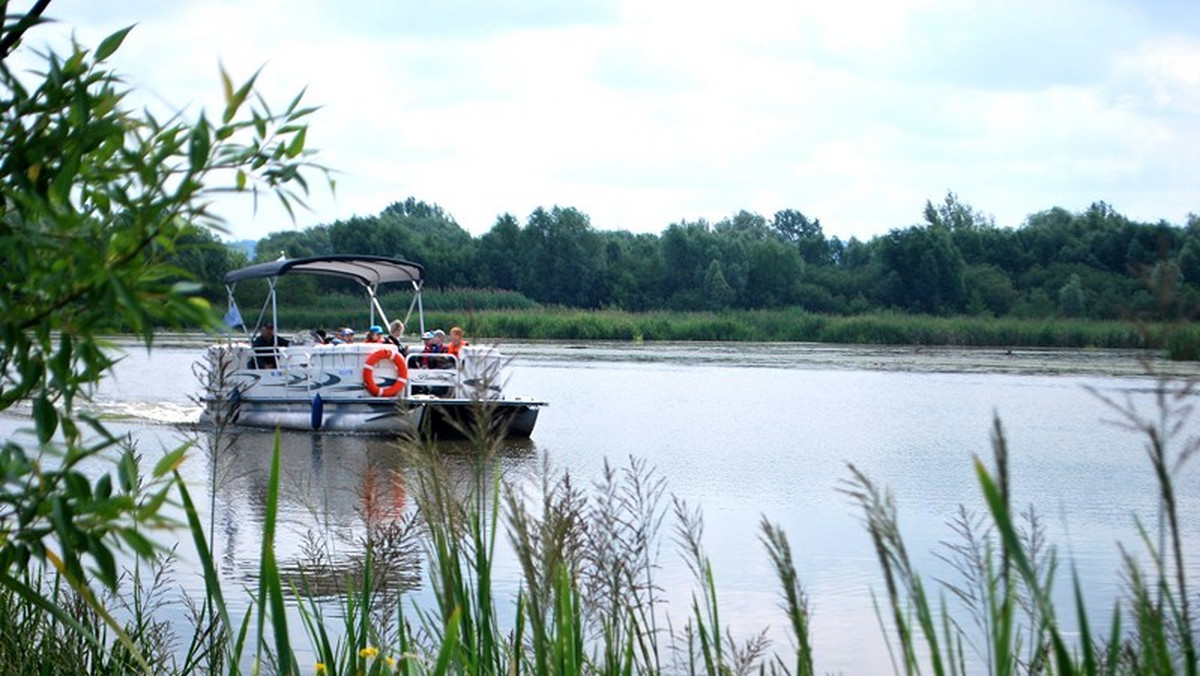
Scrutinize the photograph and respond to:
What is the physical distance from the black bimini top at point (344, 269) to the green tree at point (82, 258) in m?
17.2

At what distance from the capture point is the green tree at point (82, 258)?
221 centimetres

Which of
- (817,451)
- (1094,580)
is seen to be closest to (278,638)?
(1094,580)

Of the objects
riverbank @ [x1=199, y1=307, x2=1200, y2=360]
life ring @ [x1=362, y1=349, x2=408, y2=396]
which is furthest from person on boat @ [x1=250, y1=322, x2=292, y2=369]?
riverbank @ [x1=199, y1=307, x2=1200, y2=360]

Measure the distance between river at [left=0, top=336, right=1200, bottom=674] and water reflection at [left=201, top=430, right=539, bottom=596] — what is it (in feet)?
0.20

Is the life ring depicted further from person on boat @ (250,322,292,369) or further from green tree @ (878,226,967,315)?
green tree @ (878,226,967,315)

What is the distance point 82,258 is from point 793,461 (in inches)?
608

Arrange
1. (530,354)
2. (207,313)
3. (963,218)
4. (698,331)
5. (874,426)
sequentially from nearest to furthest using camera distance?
(207,313)
(874,426)
(530,354)
(698,331)
(963,218)

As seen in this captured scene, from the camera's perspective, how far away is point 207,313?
7.22 feet

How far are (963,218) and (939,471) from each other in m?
89.6

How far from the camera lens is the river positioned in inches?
351

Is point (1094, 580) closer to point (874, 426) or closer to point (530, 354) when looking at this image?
point (874, 426)

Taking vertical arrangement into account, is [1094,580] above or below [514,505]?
below

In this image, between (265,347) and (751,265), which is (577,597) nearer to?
(265,347)

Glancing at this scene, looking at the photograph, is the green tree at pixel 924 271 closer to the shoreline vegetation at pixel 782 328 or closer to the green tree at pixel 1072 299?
the shoreline vegetation at pixel 782 328
